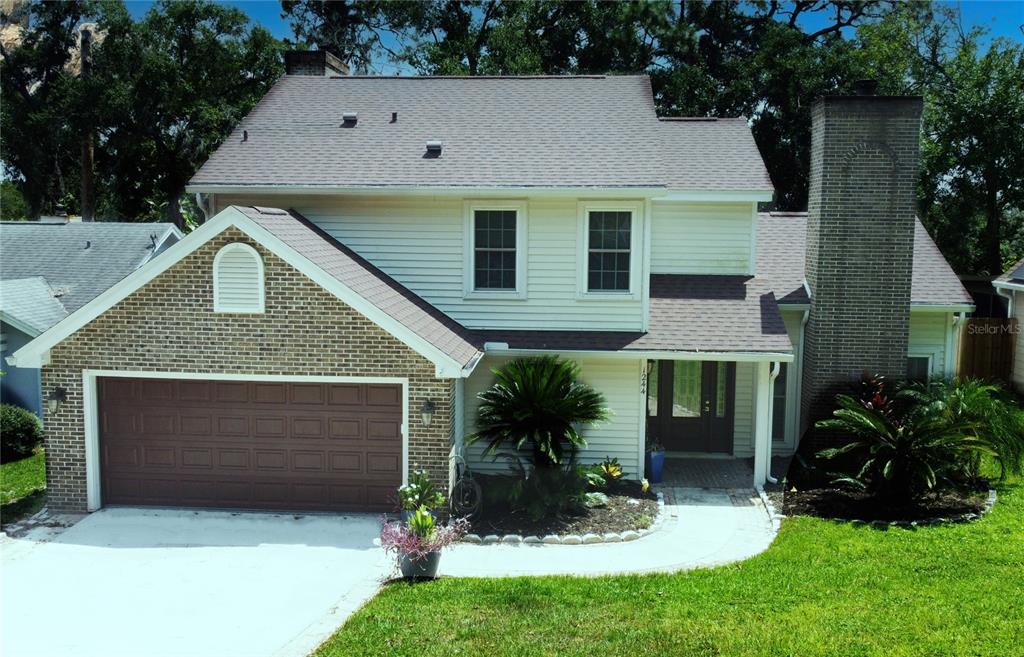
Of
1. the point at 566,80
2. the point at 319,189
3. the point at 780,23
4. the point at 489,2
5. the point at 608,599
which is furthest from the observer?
the point at 489,2

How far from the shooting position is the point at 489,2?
128 feet

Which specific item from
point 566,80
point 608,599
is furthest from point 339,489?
point 566,80

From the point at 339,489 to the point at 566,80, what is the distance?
9727 millimetres

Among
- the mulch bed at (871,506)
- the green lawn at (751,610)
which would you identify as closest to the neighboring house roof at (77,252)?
the green lawn at (751,610)

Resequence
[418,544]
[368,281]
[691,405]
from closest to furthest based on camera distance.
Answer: [418,544], [368,281], [691,405]

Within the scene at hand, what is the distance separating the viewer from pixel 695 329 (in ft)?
48.0

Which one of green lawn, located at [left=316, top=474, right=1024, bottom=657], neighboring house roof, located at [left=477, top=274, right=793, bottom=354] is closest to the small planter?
neighboring house roof, located at [left=477, top=274, right=793, bottom=354]

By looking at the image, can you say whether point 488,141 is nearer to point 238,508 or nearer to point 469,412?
point 469,412

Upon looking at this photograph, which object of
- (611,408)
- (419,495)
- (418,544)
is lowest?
(418,544)

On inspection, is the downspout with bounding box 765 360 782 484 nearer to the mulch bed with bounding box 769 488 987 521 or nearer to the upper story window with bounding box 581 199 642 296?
the mulch bed with bounding box 769 488 987 521

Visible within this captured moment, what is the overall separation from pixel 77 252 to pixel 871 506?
20.2 m

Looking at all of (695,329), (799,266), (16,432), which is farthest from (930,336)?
(16,432)

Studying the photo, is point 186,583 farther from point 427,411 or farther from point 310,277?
point 310,277

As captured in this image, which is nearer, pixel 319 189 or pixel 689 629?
pixel 689 629
